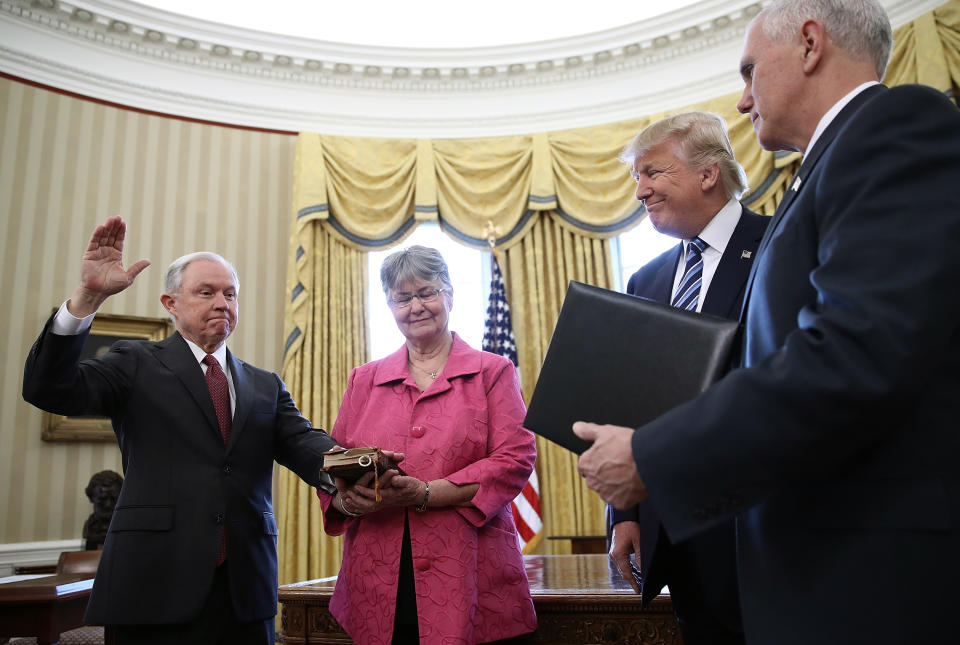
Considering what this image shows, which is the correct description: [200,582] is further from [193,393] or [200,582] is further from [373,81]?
[373,81]

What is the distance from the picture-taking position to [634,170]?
2.19m

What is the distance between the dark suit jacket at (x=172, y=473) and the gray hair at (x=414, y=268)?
546 mm

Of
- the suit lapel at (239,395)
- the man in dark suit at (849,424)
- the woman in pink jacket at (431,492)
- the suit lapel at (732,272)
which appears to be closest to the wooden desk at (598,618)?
the woman in pink jacket at (431,492)

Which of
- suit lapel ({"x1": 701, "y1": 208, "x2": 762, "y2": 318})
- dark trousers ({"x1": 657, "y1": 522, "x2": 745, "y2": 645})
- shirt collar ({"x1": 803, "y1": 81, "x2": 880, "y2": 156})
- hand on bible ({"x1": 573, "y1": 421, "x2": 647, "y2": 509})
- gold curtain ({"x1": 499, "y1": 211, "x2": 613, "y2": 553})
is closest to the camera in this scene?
hand on bible ({"x1": 573, "y1": 421, "x2": 647, "y2": 509})

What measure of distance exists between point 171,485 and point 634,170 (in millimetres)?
1603

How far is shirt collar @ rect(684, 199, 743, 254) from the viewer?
6.43 ft

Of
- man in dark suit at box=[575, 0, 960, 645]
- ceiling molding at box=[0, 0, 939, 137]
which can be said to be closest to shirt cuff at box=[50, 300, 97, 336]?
man in dark suit at box=[575, 0, 960, 645]

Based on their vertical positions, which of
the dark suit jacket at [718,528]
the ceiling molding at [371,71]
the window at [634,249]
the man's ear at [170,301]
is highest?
the ceiling molding at [371,71]

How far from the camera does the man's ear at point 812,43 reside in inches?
53.1

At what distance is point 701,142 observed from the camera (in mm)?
2059

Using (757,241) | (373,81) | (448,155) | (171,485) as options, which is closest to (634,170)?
(757,241)

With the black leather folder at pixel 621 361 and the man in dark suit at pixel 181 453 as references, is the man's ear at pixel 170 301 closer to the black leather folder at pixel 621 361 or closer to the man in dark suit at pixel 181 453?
the man in dark suit at pixel 181 453

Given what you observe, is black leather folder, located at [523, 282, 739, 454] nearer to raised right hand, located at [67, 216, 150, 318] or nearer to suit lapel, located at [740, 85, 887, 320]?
suit lapel, located at [740, 85, 887, 320]

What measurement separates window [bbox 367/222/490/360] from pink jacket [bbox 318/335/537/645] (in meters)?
4.50
